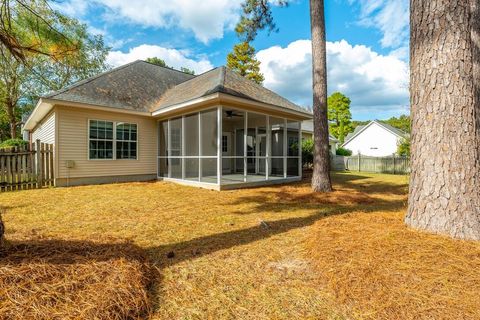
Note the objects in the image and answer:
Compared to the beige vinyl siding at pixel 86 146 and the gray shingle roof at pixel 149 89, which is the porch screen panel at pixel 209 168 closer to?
the beige vinyl siding at pixel 86 146

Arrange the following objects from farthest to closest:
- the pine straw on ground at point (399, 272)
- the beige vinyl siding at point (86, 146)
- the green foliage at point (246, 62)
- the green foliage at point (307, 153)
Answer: the green foliage at point (246, 62)
the green foliage at point (307, 153)
the beige vinyl siding at point (86, 146)
the pine straw on ground at point (399, 272)

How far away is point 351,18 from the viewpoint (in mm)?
10734

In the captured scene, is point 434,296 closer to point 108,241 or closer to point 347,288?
point 347,288

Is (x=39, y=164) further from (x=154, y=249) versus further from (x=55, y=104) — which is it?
(x=154, y=249)

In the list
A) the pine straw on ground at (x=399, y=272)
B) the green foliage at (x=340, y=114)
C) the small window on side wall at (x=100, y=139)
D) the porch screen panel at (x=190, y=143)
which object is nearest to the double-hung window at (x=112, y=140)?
the small window on side wall at (x=100, y=139)

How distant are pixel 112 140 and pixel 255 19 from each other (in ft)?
25.4

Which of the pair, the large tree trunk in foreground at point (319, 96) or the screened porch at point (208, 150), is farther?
the screened porch at point (208, 150)

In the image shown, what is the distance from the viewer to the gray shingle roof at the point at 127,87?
9219 millimetres

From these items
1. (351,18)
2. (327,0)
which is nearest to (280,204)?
(327,0)

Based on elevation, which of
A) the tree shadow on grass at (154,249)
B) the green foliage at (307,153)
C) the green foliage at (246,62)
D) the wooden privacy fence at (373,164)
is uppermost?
the green foliage at (246,62)

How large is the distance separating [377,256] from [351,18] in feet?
38.3

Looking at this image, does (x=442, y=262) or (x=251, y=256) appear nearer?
(x=442, y=262)

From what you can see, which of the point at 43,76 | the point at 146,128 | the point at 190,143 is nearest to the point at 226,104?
the point at 190,143

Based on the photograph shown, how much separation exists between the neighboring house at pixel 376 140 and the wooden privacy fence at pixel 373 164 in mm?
12352
